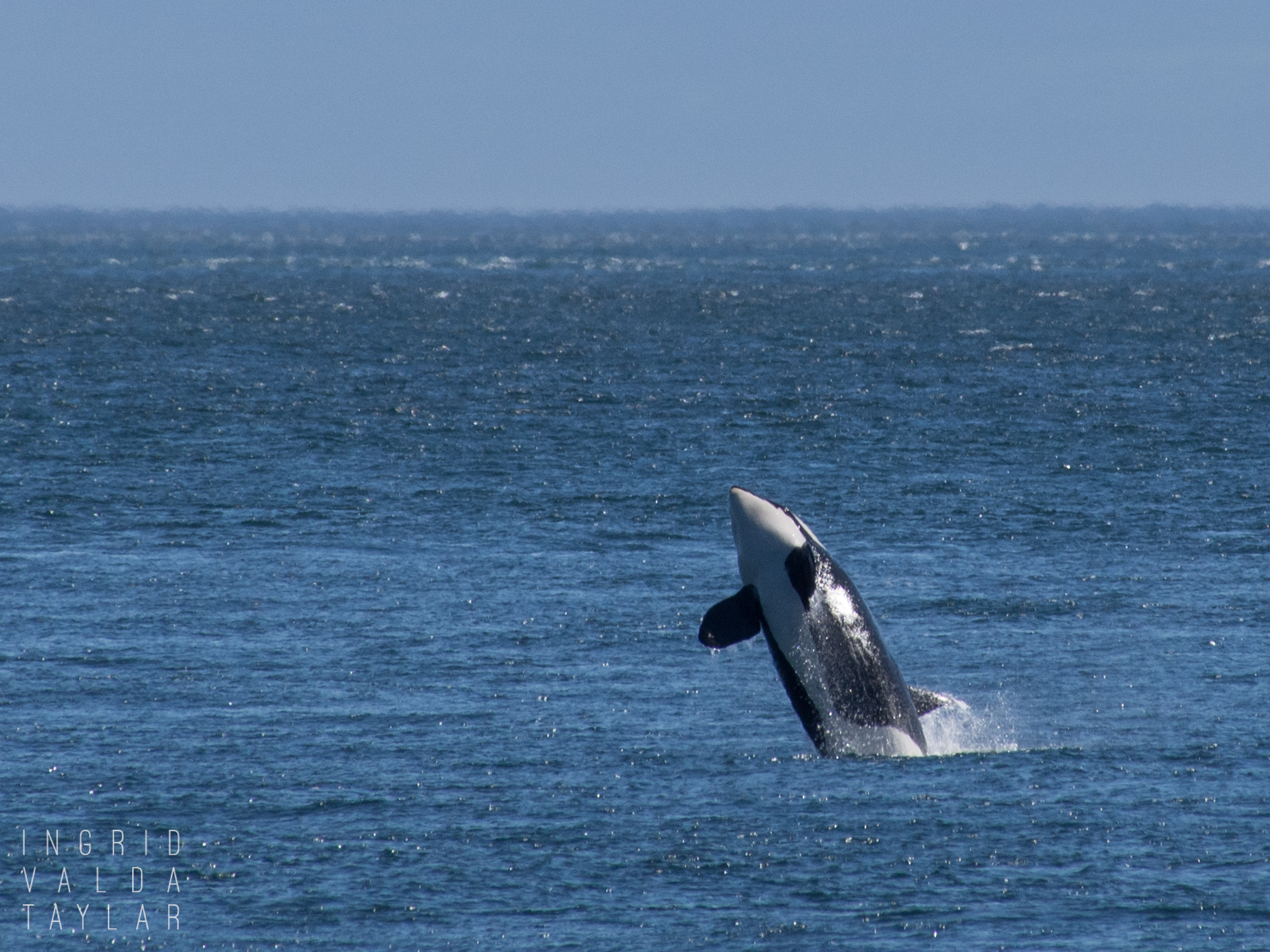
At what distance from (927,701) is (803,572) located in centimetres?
181

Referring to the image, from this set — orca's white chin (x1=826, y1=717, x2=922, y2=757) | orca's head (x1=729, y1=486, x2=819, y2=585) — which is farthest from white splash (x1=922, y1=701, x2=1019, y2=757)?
orca's head (x1=729, y1=486, x2=819, y2=585)

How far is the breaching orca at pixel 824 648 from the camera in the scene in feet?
60.9

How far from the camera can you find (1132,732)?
19688 mm

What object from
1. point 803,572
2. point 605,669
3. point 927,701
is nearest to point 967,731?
point 927,701

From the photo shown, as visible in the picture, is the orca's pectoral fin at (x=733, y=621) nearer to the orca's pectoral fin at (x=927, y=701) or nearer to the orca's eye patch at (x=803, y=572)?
the orca's eye patch at (x=803, y=572)

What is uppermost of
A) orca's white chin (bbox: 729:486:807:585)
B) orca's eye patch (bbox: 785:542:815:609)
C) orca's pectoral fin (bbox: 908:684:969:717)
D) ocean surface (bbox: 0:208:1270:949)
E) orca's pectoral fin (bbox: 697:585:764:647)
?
orca's white chin (bbox: 729:486:807:585)

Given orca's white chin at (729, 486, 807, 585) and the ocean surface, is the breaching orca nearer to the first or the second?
orca's white chin at (729, 486, 807, 585)

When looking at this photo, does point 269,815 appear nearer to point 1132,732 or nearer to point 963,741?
point 963,741

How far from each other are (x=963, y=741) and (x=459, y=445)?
81.6 ft

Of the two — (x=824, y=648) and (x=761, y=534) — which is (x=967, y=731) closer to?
(x=824, y=648)

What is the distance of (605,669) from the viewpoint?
22.4 m

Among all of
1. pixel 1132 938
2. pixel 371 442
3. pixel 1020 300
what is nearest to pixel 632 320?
pixel 1020 300

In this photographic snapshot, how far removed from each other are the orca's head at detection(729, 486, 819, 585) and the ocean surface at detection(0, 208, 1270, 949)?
1862 millimetres

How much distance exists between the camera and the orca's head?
1916cm
